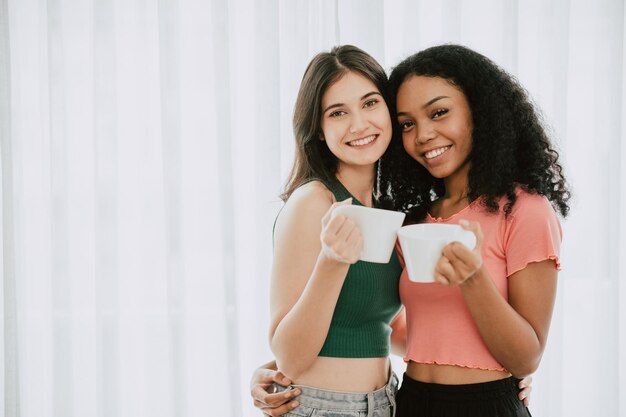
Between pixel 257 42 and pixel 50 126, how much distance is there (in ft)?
2.61

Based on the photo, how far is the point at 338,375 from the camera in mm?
1172

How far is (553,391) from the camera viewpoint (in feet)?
6.34

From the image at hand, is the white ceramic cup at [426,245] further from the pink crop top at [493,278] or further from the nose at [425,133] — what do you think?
the nose at [425,133]

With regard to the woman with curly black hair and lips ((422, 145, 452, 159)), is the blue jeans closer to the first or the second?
the woman with curly black hair

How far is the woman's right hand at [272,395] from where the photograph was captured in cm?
116

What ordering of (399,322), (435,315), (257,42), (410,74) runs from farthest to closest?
(257,42), (399,322), (410,74), (435,315)

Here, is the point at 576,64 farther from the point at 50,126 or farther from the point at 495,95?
→ the point at 50,126

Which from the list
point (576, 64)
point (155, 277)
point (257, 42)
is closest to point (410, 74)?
point (257, 42)

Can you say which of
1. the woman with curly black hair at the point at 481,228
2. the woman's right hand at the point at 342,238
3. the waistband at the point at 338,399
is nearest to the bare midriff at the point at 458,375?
the woman with curly black hair at the point at 481,228

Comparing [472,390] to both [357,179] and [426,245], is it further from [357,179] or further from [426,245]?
[357,179]

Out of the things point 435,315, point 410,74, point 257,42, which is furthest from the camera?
point 257,42

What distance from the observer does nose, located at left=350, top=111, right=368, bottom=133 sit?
1.23 metres

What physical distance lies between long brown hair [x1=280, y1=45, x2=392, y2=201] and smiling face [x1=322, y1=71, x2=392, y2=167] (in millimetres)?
17

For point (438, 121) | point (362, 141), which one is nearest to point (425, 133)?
point (438, 121)
